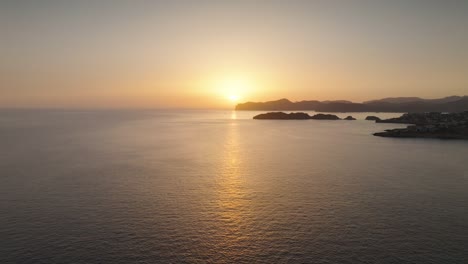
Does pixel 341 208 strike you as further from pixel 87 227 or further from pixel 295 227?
pixel 87 227

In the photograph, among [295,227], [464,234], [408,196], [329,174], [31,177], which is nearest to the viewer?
[464,234]

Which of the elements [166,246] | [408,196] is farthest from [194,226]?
[408,196]

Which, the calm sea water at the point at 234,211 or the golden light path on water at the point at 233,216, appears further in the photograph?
the golden light path on water at the point at 233,216

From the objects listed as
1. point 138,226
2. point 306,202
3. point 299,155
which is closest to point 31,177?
point 138,226

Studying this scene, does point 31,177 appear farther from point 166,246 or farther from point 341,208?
point 341,208

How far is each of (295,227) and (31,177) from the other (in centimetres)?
5929

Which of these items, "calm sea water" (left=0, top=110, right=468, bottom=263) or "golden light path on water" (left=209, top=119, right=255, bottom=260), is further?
"golden light path on water" (left=209, top=119, right=255, bottom=260)

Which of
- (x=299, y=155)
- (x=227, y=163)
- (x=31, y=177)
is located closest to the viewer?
(x=31, y=177)

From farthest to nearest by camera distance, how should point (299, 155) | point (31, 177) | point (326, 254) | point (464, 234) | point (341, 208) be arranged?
point (299, 155) → point (31, 177) → point (341, 208) → point (464, 234) → point (326, 254)

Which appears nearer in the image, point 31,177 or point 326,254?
point 326,254

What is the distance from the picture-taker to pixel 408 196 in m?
54.1

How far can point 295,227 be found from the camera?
40844mm

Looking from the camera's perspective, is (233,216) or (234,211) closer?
(233,216)

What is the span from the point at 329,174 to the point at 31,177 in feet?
222
